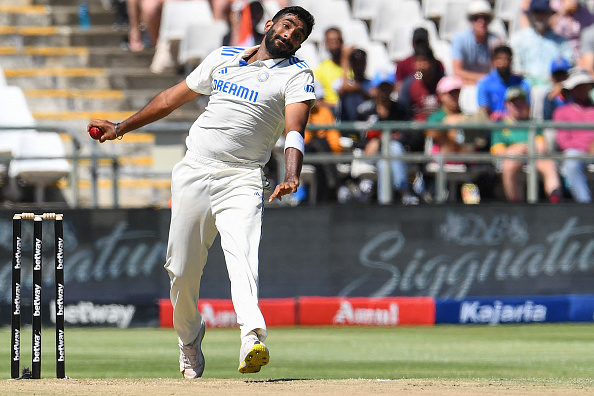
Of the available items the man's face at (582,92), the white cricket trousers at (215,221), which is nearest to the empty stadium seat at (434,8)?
the man's face at (582,92)

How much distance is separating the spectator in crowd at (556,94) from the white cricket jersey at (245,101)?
7688mm

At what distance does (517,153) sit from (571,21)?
3.72 metres

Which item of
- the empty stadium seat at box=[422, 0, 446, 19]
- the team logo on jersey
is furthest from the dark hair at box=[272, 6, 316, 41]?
the empty stadium seat at box=[422, 0, 446, 19]

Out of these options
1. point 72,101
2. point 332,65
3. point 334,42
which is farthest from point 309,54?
point 72,101

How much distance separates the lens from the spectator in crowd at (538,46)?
620 inches

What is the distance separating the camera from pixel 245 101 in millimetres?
7184

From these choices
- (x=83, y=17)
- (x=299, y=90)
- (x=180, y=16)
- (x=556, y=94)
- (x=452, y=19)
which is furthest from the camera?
(x=83, y=17)

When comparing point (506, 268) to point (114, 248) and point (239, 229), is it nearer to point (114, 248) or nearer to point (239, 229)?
point (114, 248)

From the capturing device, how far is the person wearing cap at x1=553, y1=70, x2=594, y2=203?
13586mm

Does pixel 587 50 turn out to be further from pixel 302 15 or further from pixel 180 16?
pixel 302 15

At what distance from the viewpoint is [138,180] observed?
1462cm

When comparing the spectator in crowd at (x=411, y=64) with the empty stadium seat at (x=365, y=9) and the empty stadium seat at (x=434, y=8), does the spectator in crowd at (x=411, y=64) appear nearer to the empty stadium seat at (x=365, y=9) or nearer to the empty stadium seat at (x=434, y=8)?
the empty stadium seat at (x=434, y=8)

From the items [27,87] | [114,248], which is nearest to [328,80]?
[114,248]

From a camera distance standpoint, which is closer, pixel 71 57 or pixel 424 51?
pixel 424 51
